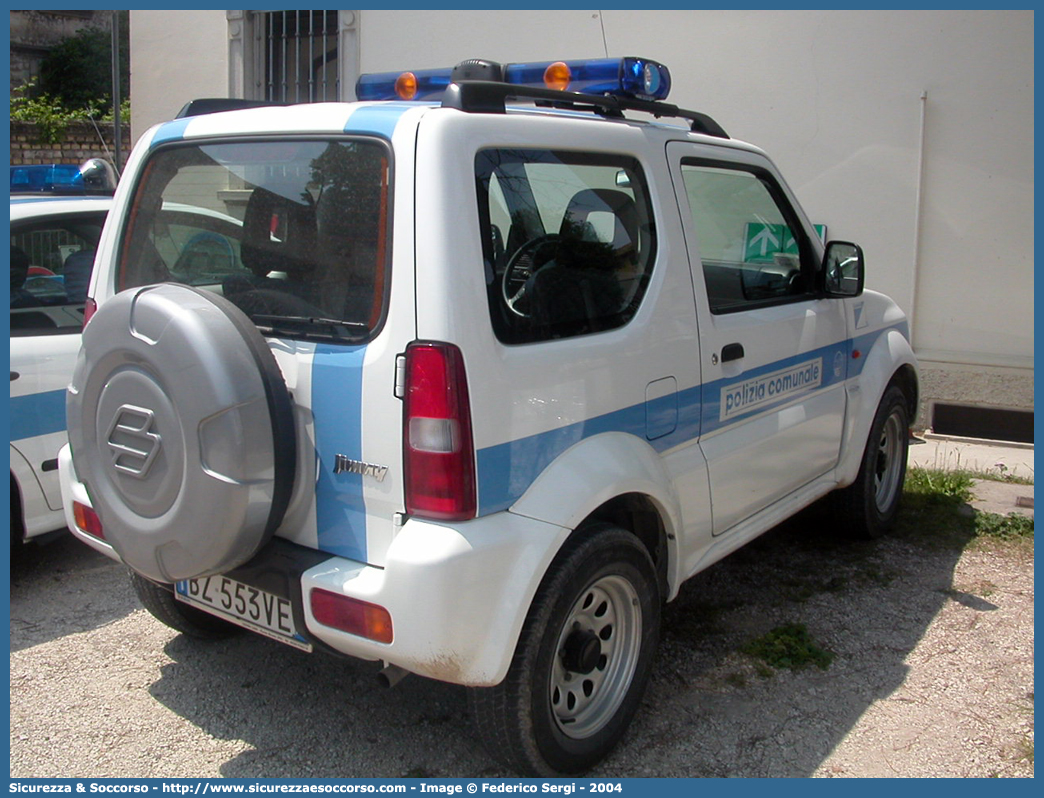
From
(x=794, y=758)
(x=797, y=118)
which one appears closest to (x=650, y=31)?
(x=797, y=118)

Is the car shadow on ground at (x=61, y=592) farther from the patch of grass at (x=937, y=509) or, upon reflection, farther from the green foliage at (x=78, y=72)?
the green foliage at (x=78, y=72)

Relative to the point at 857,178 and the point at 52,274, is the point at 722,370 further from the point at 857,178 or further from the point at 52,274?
the point at 857,178

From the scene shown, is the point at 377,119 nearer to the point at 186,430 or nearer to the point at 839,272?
the point at 186,430

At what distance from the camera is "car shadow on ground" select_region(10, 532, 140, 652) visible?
12.4 feet

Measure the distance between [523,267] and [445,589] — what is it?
903 mm

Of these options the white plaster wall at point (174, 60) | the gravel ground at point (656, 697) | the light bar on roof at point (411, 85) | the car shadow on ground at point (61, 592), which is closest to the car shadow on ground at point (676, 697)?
the gravel ground at point (656, 697)

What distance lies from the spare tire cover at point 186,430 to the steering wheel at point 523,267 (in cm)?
64

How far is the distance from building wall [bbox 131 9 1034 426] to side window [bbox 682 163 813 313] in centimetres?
299

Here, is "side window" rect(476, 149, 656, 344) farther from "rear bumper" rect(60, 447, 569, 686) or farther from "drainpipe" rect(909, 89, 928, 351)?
"drainpipe" rect(909, 89, 928, 351)

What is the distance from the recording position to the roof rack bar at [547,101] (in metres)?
2.55

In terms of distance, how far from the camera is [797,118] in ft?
22.1

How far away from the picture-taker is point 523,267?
2648mm

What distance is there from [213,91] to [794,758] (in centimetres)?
823

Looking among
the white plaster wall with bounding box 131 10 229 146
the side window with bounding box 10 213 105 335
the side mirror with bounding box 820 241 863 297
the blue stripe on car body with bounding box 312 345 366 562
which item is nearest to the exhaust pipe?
the blue stripe on car body with bounding box 312 345 366 562
